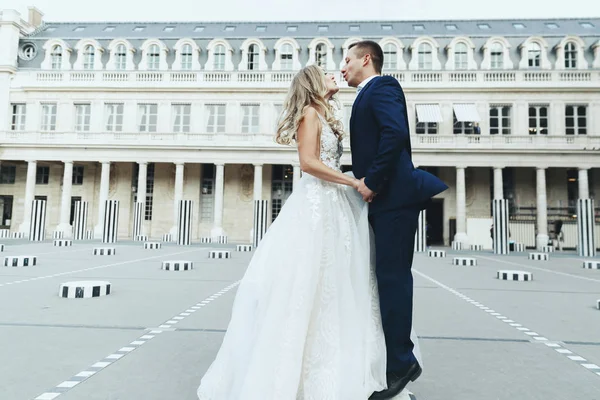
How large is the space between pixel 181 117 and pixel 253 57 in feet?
24.2

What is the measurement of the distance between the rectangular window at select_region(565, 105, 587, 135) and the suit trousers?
35.0 metres

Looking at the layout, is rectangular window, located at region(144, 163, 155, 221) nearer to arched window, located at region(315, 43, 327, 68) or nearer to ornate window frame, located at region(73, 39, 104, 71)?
ornate window frame, located at region(73, 39, 104, 71)

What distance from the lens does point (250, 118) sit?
35.1 m

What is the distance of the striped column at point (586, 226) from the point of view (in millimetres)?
20969

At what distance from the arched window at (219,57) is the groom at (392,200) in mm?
35353

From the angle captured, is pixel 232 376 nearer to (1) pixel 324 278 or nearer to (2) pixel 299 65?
(1) pixel 324 278

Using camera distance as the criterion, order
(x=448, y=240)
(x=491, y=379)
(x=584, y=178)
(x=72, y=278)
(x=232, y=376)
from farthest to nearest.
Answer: (x=448, y=240)
(x=584, y=178)
(x=72, y=278)
(x=491, y=379)
(x=232, y=376)

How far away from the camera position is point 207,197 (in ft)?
122

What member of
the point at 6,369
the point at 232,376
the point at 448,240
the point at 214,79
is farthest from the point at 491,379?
the point at 214,79

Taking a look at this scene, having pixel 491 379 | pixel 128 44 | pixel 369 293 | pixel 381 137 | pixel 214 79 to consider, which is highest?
pixel 128 44

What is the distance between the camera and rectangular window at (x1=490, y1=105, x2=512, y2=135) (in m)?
33.3

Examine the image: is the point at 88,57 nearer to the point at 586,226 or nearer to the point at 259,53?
the point at 259,53

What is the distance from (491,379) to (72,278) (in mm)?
8505

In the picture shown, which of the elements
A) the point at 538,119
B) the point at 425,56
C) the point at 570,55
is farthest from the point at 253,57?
the point at 570,55
